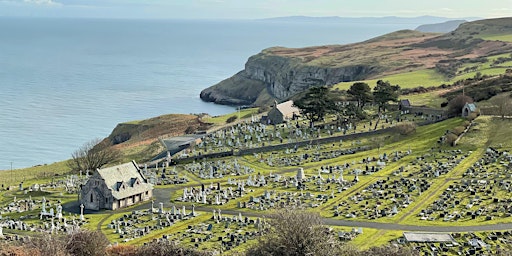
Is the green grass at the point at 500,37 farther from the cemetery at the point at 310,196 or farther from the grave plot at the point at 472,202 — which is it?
the grave plot at the point at 472,202

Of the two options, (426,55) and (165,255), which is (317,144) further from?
(426,55)

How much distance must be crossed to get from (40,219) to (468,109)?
57.3m

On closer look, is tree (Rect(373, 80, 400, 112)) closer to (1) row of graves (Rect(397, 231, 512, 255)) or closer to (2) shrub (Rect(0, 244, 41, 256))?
(1) row of graves (Rect(397, 231, 512, 255))

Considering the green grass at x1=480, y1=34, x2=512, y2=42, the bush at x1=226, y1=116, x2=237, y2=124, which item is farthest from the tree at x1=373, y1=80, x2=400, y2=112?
the green grass at x1=480, y1=34, x2=512, y2=42

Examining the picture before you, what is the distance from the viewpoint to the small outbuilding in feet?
280

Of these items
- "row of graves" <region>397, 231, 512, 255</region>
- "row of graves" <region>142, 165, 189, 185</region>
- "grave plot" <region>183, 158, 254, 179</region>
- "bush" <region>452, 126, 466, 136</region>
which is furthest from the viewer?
"bush" <region>452, 126, 466, 136</region>

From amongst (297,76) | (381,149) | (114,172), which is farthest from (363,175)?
(297,76)

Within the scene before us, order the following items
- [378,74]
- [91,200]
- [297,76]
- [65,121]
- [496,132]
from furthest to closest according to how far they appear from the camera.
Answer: [297,76], [378,74], [65,121], [496,132], [91,200]

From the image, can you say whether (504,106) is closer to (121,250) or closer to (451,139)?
(451,139)

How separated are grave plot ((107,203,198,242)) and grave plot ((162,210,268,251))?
233cm

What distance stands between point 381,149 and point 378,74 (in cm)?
7490

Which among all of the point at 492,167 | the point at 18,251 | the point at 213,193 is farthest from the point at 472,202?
the point at 18,251

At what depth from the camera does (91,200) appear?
58.8 metres

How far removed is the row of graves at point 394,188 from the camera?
52.5 m
